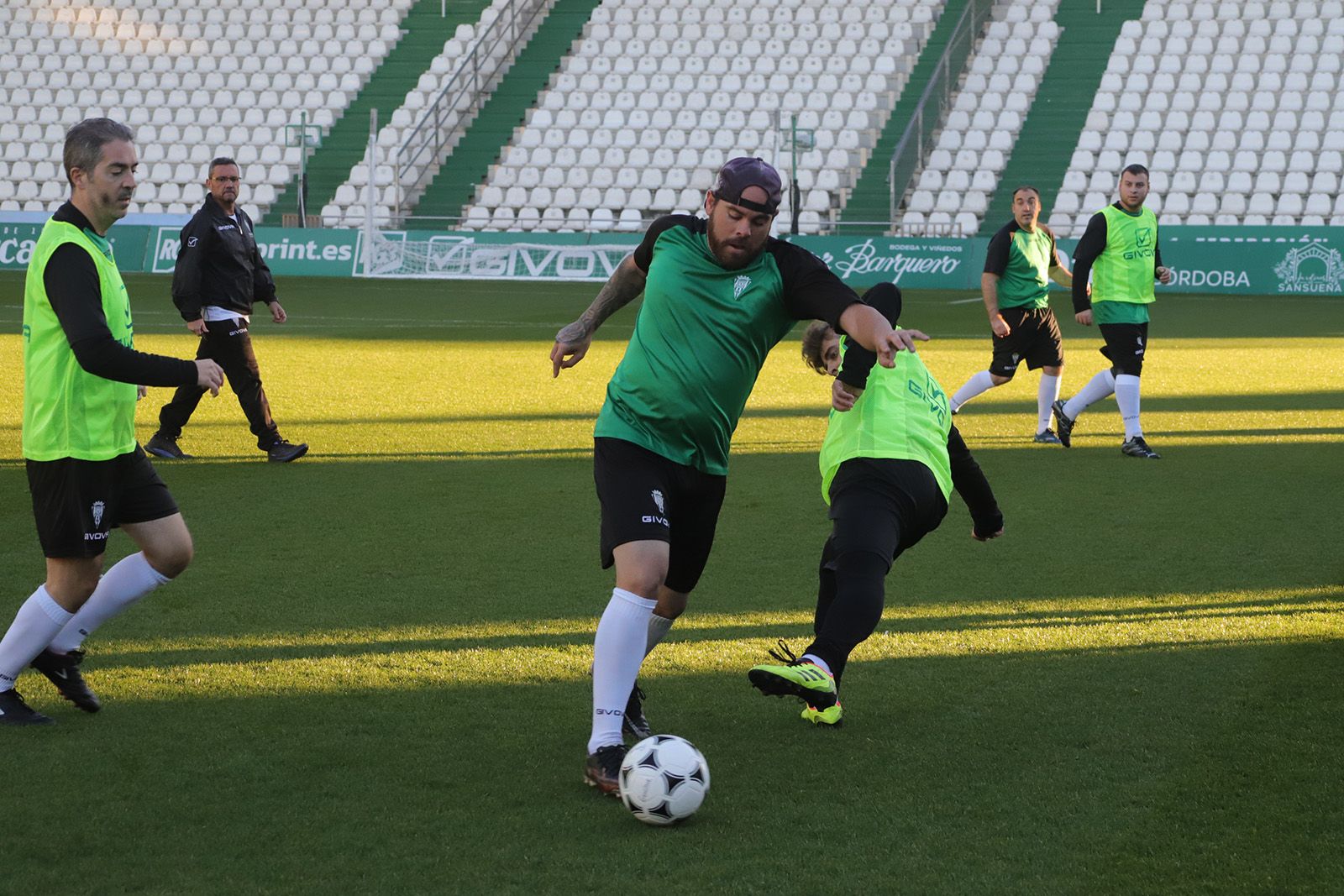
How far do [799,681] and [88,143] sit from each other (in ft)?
8.55

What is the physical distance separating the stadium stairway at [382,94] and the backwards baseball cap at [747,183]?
32115mm

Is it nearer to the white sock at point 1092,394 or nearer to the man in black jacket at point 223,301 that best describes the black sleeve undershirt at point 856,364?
the man in black jacket at point 223,301

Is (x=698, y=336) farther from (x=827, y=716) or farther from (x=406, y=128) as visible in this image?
(x=406, y=128)

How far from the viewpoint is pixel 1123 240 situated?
1131cm

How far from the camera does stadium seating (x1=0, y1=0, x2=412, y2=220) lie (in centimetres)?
3691

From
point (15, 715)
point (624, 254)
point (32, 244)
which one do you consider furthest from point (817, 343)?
point (32, 244)

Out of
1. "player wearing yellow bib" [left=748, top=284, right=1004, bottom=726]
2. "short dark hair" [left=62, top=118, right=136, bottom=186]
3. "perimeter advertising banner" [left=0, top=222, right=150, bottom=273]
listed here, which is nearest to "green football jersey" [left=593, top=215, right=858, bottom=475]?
"player wearing yellow bib" [left=748, top=284, right=1004, bottom=726]

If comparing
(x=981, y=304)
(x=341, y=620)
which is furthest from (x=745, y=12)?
(x=341, y=620)

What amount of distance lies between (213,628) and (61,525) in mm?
1426

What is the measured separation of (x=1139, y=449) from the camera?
1088 cm

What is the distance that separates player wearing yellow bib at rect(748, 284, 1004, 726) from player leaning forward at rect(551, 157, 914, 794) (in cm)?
39

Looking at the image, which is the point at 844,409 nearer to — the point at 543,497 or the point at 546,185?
the point at 543,497

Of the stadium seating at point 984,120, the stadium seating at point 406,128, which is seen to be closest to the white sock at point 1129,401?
the stadium seating at point 984,120

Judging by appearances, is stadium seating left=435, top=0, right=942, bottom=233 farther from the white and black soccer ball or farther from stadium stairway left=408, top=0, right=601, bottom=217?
the white and black soccer ball
